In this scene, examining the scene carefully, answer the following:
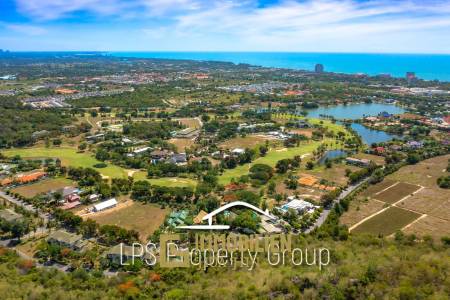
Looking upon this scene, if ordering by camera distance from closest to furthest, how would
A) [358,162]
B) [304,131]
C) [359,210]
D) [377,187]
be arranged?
[359,210] < [377,187] < [358,162] < [304,131]

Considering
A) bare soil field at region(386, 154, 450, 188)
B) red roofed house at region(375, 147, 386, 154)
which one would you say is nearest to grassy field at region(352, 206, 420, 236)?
bare soil field at region(386, 154, 450, 188)

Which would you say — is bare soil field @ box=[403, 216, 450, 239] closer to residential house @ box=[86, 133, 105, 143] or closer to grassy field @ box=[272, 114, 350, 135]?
grassy field @ box=[272, 114, 350, 135]

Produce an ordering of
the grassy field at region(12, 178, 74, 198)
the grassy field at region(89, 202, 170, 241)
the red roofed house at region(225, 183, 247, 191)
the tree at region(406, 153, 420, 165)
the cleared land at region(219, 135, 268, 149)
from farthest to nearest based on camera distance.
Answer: the cleared land at region(219, 135, 268, 149)
the tree at region(406, 153, 420, 165)
the red roofed house at region(225, 183, 247, 191)
the grassy field at region(12, 178, 74, 198)
the grassy field at region(89, 202, 170, 241)

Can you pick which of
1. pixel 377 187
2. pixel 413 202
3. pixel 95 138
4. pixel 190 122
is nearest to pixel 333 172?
pixel 377 187

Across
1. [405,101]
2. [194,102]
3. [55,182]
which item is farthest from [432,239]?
[405,101]

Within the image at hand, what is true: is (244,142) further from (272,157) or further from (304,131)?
(304,131)

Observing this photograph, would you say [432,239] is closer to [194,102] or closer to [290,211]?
[290,211]
